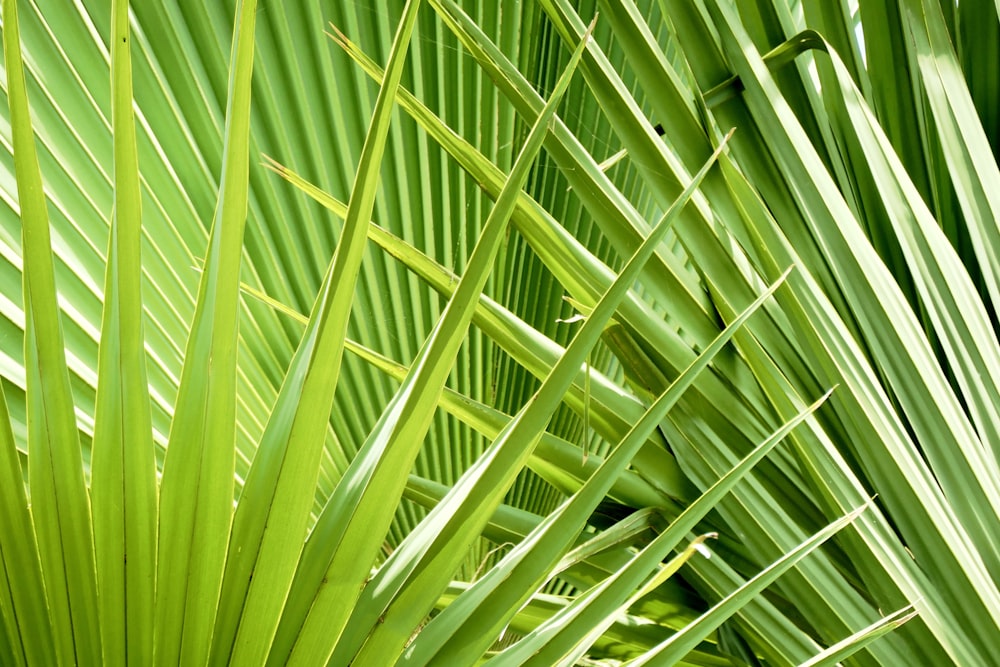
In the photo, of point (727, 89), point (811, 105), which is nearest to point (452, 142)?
point (727, 89)

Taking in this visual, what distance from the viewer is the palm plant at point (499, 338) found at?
1.23 feet

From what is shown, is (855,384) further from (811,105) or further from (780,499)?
(811,105)

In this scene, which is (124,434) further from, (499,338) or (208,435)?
(499,338)

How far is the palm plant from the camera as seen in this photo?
14.7 inches

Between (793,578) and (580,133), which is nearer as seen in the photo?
(793,578)

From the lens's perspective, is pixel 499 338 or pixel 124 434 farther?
pixel 499 338

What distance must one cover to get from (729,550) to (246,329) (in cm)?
60

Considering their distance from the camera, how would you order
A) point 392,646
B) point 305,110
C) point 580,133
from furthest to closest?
point 580,133 < point 305,110 < point 392,646

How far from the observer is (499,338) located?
671 mm

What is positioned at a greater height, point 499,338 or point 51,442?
point 499,338

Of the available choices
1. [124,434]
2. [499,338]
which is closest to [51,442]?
[124,434]

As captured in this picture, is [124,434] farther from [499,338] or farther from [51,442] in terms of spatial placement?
[499,338]

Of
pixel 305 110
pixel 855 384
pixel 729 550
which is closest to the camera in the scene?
pixel 855 384

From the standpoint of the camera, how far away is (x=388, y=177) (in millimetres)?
1026
